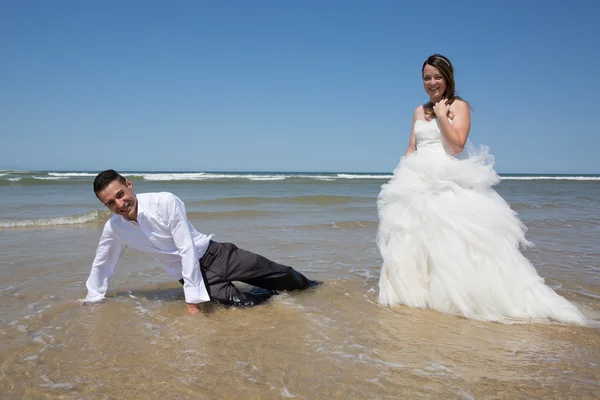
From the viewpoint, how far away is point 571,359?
9.39 feet

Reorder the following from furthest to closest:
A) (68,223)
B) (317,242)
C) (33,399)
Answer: (68,223) < (317,242) < (33,399)

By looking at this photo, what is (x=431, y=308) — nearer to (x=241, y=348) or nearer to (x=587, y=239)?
(x=241, y=348)

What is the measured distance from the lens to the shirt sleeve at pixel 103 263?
4.04m

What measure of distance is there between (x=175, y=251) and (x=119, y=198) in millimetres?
690

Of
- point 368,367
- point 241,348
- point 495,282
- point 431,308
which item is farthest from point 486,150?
point 241,348

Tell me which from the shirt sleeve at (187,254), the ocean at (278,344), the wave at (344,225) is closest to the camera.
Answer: the ocean at (278,344)

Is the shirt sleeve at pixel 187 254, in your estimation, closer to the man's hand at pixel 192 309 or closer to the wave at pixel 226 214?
the man's hand at pixel 192 309

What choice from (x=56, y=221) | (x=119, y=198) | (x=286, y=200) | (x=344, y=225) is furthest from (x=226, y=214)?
(x=119, y=198)

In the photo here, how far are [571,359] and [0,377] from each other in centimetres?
350

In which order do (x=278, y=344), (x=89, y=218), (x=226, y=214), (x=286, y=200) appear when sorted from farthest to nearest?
(x=286, y=200)
(x=226, y=214)
(x=89, y=218)
(x=278, y=344)

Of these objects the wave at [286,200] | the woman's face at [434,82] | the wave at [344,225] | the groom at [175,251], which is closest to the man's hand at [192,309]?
the groom at [175,251]

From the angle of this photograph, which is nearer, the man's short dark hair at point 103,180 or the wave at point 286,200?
the man's short dark hair at point 103,180

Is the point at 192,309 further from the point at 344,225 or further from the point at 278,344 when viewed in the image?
the point at 344,225

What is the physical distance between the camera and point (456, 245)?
3.74m
